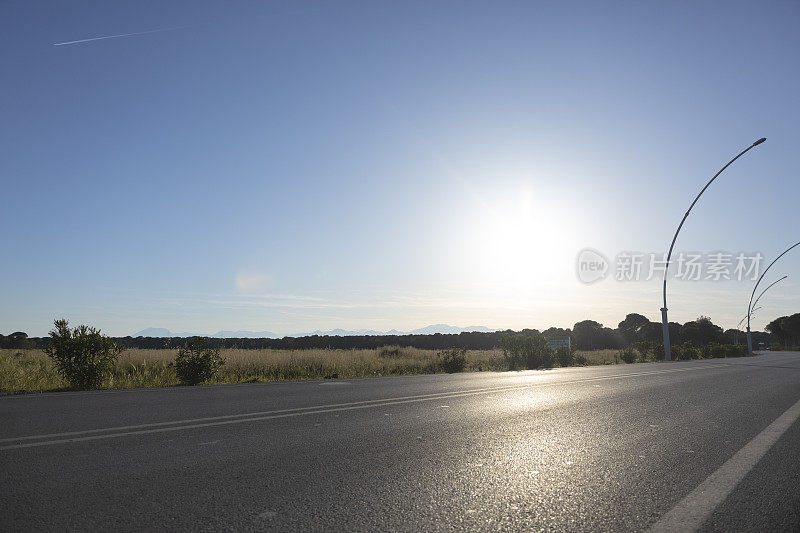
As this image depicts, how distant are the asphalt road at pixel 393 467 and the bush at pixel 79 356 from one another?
3.58 m

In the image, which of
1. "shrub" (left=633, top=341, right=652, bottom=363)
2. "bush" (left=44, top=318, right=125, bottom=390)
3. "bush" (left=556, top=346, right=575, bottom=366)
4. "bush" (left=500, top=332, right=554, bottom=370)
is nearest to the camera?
"bush" (left=44, top=318, right=125, bottom=390)

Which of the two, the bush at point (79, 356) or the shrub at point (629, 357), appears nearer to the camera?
the bush at point (79, 356)

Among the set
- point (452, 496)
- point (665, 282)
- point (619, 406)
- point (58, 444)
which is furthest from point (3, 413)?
point (665, 282)

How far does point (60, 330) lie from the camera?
1128cm

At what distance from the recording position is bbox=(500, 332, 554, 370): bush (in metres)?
24.8

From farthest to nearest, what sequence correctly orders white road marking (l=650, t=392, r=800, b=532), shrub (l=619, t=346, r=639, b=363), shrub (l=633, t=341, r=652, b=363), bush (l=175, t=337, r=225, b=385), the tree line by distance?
the tree line → shrub (l=633, t=341, r=652, b=363) → shrub (l=619, t=346, r=639, b=363) → bush (l=175, t=337, r=225, b=385) → white road marking (l=650, t=392, r=800, b=532)

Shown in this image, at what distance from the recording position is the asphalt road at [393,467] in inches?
113

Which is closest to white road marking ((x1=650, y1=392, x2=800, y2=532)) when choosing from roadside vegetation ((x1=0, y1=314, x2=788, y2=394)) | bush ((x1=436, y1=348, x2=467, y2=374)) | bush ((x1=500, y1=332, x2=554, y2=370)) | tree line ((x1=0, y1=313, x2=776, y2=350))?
roadside vegetation ((x1=0, y1=314, x2=788, y2=394))

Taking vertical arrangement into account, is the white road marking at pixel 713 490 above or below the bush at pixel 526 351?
below

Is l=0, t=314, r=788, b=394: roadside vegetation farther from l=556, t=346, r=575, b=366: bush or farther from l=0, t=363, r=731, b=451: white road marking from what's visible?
l=0, t=363, r=731, b=451: white road marking

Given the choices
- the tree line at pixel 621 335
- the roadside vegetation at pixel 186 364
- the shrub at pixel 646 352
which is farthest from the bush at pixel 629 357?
the tree line at pixel 621 335

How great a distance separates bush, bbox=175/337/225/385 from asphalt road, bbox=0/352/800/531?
5.15 meters

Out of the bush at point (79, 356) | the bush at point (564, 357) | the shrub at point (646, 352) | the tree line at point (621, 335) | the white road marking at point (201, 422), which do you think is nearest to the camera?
the white road marking at point (201, 422)

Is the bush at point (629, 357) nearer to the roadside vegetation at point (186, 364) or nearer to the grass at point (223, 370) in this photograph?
the roadside vegetation at point (186, 364)
